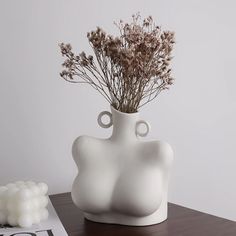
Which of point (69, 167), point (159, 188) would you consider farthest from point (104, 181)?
point (69, 167)

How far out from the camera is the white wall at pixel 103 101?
1.21m

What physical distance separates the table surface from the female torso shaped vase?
0.9 inches

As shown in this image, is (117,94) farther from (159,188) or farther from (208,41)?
(208,41)

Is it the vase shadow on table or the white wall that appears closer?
the vase shadow on table

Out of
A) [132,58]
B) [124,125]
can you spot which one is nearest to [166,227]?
[124,125]

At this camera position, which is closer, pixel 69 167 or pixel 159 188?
pixel 159 188

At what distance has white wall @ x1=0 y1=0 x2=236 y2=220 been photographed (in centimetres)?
121

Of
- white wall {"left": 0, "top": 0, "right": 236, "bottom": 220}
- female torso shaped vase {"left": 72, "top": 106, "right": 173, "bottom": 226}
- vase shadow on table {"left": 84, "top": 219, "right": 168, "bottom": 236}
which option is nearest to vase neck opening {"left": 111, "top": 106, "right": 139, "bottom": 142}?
female torso shaped vase {"left": 72, "top": 106, "right": 173, "bottom": 226}

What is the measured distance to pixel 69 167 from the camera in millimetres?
1309

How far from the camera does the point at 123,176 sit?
0.93 metres

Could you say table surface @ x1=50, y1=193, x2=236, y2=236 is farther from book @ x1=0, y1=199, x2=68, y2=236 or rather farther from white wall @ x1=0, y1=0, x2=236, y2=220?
white wall @ x1=0, y1=0, x2=236, y2=220

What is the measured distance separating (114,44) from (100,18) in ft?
1.47

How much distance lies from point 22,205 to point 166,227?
326 millimetres

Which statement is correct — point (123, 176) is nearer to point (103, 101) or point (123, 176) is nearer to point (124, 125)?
point (124, 125)
